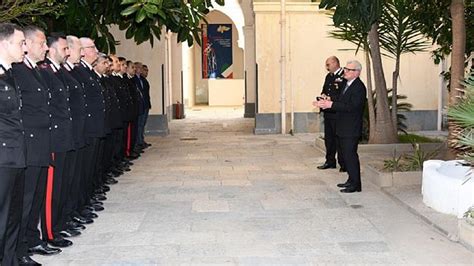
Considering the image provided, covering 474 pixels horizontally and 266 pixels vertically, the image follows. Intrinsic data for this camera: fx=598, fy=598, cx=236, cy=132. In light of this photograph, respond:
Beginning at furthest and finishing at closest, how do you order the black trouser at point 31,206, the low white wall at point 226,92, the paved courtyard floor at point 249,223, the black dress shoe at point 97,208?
the low white wall at point 226,92 < the black dress shoe at point 97,208 < the paved courtyard floor at point 249,223 < the black trouser at point 31,206

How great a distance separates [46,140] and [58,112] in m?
0.48

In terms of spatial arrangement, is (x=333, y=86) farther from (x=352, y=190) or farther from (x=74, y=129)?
(x=74, y=129)

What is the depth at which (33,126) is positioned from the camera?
4277 millimetres

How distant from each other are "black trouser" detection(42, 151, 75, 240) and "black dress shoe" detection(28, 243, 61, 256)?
0.13m

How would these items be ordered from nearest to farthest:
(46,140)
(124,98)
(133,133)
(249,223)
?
1. (46,140)
2. (249,223)
3. (124,98)
4. (133,133)

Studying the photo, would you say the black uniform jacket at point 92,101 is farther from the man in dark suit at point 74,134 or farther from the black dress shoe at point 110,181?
the black dress shoe at point 110,181

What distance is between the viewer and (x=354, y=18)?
6430mm

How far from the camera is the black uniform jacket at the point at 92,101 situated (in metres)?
5.95

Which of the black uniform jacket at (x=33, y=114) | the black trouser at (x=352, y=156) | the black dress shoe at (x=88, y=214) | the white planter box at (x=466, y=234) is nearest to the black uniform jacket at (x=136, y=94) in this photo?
the black dress shoe at (x=88, y=214)

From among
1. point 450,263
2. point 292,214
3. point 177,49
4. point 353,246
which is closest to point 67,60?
point 292,214

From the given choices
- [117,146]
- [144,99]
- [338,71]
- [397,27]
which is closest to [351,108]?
[338,71]

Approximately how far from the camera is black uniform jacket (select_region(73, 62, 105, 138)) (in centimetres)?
595

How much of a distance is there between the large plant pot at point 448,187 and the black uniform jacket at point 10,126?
12.2ft

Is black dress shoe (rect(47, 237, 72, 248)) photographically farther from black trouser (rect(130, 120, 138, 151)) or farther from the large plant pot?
black trouser (rect(130, 120, 138, 151))
